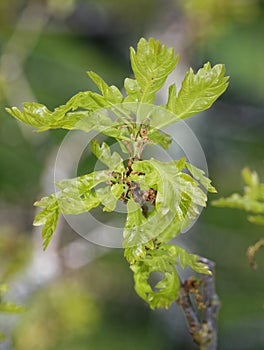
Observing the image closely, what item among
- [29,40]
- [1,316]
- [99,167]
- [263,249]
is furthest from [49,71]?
[99,167]

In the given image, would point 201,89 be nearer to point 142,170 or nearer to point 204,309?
point 142,170

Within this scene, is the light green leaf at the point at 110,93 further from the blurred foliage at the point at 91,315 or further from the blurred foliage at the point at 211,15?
the blurred foliage at the point at 211,15

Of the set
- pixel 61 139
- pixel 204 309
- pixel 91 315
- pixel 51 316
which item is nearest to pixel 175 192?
pixel 204 309

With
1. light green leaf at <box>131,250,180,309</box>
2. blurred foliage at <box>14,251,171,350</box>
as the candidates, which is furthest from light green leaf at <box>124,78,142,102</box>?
blurred foliage at <box>14,251,171,350</box>

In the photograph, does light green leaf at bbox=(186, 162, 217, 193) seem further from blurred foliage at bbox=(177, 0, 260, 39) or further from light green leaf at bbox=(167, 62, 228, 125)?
blurred foliage at bbox=(177, 0, 260, 39)

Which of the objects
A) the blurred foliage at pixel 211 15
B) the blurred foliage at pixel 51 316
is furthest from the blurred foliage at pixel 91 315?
the blurred foliage at pixel 211 15
